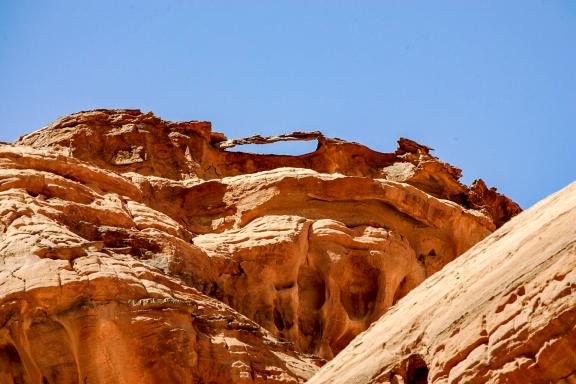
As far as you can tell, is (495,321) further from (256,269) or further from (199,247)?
(256,269)

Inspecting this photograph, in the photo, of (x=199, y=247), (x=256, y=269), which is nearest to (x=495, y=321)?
(x=199, y=247)

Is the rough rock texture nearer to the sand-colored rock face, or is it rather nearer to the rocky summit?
the rocky summit

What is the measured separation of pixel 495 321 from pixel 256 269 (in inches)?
538

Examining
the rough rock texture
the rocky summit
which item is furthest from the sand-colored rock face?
the rough rock texture

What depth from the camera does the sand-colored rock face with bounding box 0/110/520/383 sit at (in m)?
17.4

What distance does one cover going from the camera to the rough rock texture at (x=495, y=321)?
32.0 ft

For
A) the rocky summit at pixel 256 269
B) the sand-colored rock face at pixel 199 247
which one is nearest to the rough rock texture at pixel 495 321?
the rocky summit at pixel 256 269

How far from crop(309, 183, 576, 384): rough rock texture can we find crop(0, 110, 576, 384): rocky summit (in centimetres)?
Result: 2

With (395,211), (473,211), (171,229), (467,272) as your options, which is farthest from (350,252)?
(467,272)

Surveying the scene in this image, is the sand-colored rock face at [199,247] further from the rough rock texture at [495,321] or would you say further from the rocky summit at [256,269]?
the rough rock texture at [495,321]

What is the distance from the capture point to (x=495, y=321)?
10453 mm

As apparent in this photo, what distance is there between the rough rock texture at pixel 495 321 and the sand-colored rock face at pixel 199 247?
5699mm

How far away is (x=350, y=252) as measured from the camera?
26.2 m

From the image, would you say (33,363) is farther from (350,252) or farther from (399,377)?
(350,252)
